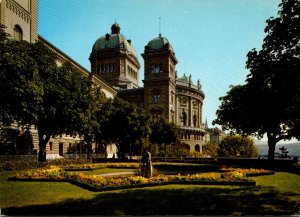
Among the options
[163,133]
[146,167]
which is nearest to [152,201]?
[146,167]

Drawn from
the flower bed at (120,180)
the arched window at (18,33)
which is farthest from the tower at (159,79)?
the flower bed at (120,180)

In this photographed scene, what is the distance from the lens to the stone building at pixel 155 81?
9056 centimetres

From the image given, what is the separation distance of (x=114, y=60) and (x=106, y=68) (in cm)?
385

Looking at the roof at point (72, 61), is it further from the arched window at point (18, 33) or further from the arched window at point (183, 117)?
the arched window at point (183, 117)

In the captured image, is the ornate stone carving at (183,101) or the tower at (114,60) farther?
the ornate stone carving at (183,101)

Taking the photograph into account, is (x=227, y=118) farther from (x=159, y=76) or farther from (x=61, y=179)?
(x=159, y=76)

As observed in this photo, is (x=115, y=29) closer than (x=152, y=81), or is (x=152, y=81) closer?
(x=152, y=81)

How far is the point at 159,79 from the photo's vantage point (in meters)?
90.4

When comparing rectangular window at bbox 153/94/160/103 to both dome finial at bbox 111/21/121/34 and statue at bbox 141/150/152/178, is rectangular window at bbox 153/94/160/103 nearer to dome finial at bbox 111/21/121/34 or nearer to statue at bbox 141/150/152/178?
dome finial at bbox 111/21/121/34

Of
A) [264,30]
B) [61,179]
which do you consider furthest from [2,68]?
[264,30]

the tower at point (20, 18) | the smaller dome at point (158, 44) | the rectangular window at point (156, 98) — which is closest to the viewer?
the tower at point (20, 18)

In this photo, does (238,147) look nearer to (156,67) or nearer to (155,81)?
(155,81)

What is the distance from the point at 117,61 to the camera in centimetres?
10169

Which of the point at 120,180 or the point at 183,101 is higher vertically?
the point at 183,101
